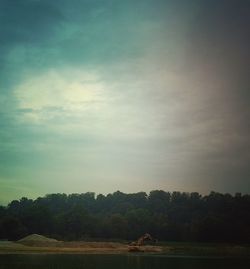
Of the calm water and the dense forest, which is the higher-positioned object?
the dense forest

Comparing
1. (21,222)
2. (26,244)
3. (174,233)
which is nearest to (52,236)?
(21,222)

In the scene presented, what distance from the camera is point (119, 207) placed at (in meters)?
178

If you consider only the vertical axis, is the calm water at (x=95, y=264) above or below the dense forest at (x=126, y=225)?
below

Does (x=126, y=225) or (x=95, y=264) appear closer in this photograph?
(x=95, y=264)

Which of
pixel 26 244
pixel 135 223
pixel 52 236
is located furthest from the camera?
pixel 135 223

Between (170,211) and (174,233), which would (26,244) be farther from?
(170,211)

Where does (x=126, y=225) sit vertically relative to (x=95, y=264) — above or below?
above

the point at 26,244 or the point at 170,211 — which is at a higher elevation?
the point at 170,211

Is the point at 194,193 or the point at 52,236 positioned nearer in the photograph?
the point at 52,236

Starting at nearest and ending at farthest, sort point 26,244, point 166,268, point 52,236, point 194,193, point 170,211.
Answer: point 166,268, point 26,244, point 52,236, point 170,211, point 194,193

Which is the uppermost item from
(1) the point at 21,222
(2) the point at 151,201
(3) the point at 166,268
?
(2) the point at 151,201

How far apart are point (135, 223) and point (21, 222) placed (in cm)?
3645

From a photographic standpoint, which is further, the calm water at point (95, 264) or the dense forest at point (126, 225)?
the dense forest at point (126, 225)

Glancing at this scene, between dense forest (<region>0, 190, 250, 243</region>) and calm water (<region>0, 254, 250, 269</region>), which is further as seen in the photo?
dense forest (<region>0, 190, 250, 243</region>)
